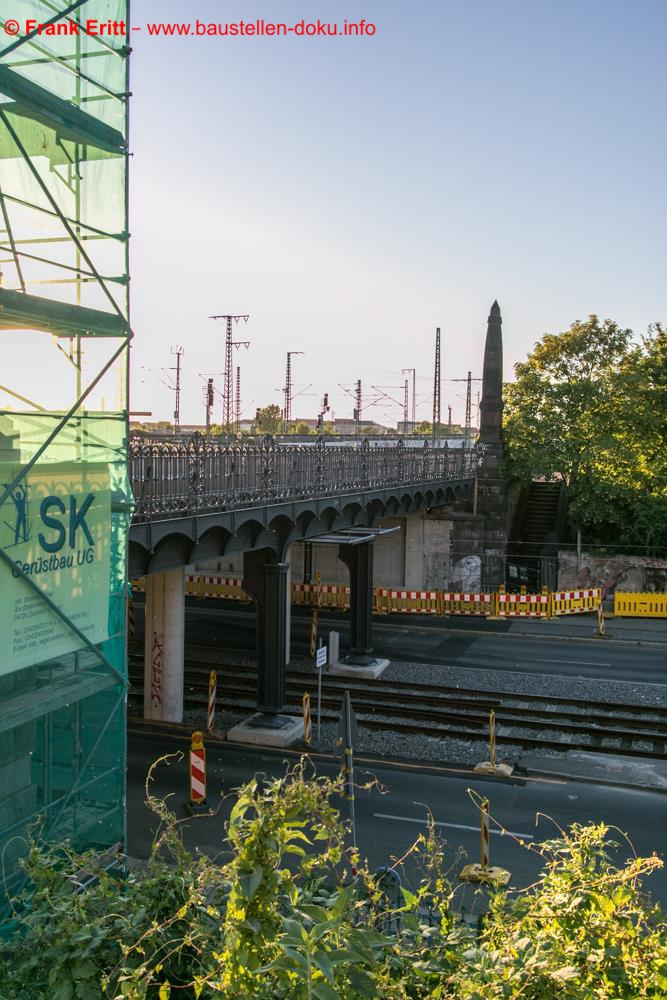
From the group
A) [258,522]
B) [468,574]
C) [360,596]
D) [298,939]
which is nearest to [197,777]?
[258,522]

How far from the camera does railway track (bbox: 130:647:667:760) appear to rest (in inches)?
702

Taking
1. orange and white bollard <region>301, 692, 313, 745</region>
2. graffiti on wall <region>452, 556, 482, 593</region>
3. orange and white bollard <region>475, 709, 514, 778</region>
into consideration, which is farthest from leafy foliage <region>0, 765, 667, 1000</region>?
→ graffiti on wall <region>452, 556, 482, 593</region>

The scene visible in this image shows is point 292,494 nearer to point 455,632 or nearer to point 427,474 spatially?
point 455,632

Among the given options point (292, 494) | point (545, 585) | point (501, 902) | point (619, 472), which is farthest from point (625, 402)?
point (501, 902)

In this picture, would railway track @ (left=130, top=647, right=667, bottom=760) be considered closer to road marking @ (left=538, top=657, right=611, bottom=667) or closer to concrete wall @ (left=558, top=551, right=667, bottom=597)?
road marking @ (left=538, top=657, right=611, bottom=667)

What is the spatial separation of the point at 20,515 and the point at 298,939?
6307 mm

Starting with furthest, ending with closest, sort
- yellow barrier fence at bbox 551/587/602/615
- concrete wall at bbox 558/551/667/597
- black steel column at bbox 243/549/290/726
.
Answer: concrete wall at bbox 558/551/667/597 < yellow barrier fence at bbox 551/587/602/615 < black steel column at bbox 243/549/290/726

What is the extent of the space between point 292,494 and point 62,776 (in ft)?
33.6

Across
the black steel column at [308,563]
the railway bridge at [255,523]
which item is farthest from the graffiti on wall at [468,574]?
the railway bridge at [255,523]

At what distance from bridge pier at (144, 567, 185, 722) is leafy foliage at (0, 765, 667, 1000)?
1495 centimetres

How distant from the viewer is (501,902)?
405 centimetres

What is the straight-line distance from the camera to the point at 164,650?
19.0m

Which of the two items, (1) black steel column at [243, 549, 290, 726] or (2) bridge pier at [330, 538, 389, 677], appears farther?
(2) bridge pier at [330, 538, 389, 677]

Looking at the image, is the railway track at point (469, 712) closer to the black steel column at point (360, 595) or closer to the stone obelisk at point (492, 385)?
the black steel column at point (360, 595)
